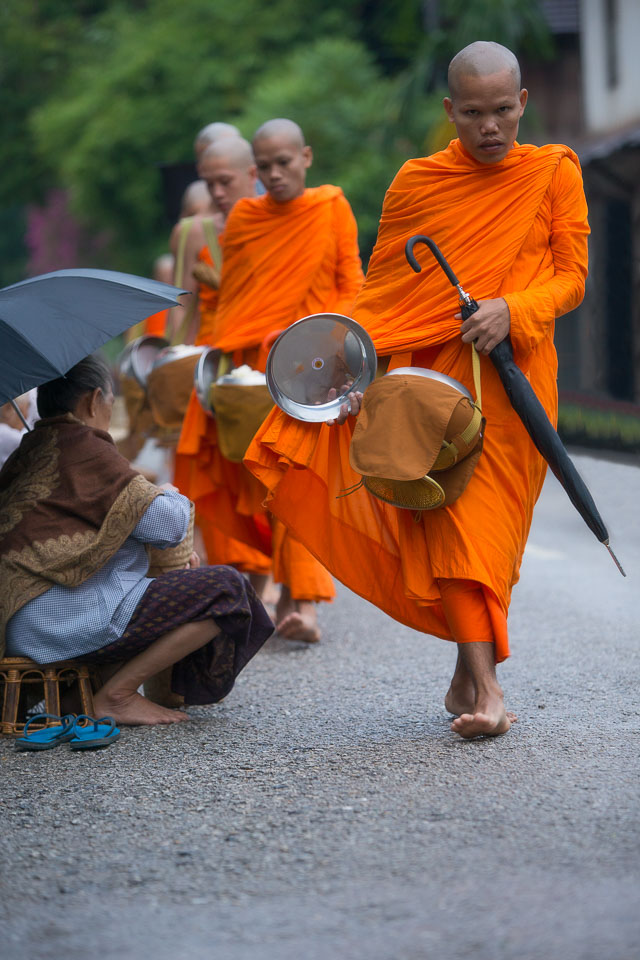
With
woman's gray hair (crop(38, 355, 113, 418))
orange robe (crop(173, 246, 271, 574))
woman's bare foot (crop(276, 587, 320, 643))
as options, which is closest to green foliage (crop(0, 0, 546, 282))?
orange robe (crop(173, 246, 271, 574))

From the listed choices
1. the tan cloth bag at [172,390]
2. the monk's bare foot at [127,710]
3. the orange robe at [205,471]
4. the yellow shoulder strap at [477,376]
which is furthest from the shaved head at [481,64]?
the tan cloth bag at [172,390]

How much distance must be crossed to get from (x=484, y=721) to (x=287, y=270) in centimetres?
268

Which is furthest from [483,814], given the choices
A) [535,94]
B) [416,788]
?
[535,94]

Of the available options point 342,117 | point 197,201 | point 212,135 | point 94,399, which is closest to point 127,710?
point 94,399

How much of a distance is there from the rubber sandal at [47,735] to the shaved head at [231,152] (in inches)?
132

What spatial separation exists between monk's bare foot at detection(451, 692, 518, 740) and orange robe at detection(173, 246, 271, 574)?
2447 mm

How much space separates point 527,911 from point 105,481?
2.11 metres

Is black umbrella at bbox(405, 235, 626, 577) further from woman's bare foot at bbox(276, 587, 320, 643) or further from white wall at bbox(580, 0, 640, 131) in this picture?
white wall at bbox(580, 0, 640, 131)

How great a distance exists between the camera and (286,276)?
6168 mm

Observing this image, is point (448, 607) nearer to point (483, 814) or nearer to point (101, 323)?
point (483, 814)

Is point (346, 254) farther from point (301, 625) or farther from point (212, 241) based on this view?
point (301, 625)

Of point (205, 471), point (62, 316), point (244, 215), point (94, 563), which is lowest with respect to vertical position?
point (205, 471)

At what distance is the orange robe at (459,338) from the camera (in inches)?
167

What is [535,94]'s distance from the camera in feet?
70.3
